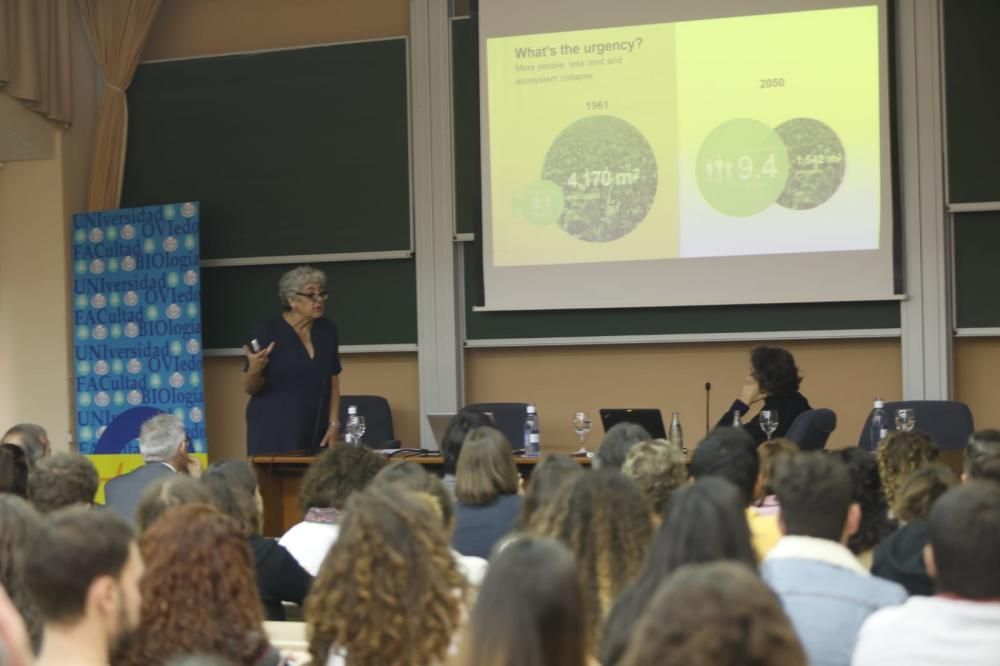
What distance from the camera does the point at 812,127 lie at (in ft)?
22.6

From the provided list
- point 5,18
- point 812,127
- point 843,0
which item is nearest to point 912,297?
point 812,127

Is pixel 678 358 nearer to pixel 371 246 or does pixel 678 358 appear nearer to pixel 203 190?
pixel 371 246

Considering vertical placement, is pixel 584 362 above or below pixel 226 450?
above

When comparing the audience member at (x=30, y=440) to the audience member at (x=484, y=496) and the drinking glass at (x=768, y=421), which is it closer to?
the audience member at (x=484, y=496)

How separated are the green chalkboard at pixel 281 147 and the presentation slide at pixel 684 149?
0.73 m

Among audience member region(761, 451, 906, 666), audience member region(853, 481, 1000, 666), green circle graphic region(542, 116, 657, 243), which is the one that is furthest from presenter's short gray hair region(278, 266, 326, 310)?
audience member region(853, 481, 1000, 666)

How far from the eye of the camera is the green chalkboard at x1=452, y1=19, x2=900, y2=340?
693 cm

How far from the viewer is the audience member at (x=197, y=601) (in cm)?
209

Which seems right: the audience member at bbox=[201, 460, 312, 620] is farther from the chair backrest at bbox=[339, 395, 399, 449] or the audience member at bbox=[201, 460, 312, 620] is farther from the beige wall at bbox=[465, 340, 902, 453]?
the beige wall at bbox=[465, 340, 902, 453]

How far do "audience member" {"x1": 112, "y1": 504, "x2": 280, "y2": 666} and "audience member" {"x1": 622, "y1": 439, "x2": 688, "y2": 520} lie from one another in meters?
1.51

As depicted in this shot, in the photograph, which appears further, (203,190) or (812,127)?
(203,190)

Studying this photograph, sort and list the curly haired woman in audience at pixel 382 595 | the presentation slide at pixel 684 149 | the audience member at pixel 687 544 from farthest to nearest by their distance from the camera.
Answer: the presentation slide at pixel 684 149 → the curly haired woman in audience at pixel 382 595 → the audience member at pixel 687 544

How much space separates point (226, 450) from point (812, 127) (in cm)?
452

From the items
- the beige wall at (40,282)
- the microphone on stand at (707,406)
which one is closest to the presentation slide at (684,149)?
the microphone on stand at (707,406)
